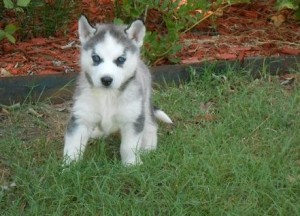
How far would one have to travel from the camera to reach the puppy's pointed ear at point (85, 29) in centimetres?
518

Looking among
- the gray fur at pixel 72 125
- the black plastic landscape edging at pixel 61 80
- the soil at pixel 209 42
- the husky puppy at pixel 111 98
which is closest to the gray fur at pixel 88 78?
the husky puppy at pixel 111 98

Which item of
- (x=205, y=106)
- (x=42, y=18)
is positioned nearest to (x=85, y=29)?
(x=205, y=106)

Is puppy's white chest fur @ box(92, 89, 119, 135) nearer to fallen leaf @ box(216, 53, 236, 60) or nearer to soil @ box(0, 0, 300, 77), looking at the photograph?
soil @ box(0, 0, 300, 77)

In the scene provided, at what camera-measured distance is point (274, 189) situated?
4.73m

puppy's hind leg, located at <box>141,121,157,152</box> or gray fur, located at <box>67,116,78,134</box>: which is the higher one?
gray fur, located at <box>67,116,78,134</box>

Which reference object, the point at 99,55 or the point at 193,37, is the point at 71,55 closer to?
the point at 193,37

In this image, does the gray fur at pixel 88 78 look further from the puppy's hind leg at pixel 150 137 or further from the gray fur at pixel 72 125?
the puppy's hind leg at pixel 150 137

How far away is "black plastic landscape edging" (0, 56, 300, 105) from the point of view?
6.52m

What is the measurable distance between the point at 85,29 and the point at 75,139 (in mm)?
890

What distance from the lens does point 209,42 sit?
315 inches

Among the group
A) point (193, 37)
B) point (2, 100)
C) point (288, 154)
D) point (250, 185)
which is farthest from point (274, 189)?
point (193, 37)

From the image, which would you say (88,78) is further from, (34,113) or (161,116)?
(34,113)

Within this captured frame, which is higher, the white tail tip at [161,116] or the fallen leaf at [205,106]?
the white tail tip at [161,116]

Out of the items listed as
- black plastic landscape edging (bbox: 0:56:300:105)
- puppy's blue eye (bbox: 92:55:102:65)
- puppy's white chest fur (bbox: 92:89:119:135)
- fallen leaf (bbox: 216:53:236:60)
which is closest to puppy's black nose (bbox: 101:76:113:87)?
puppy's blue eye (bbox: 92:55:102:65)
